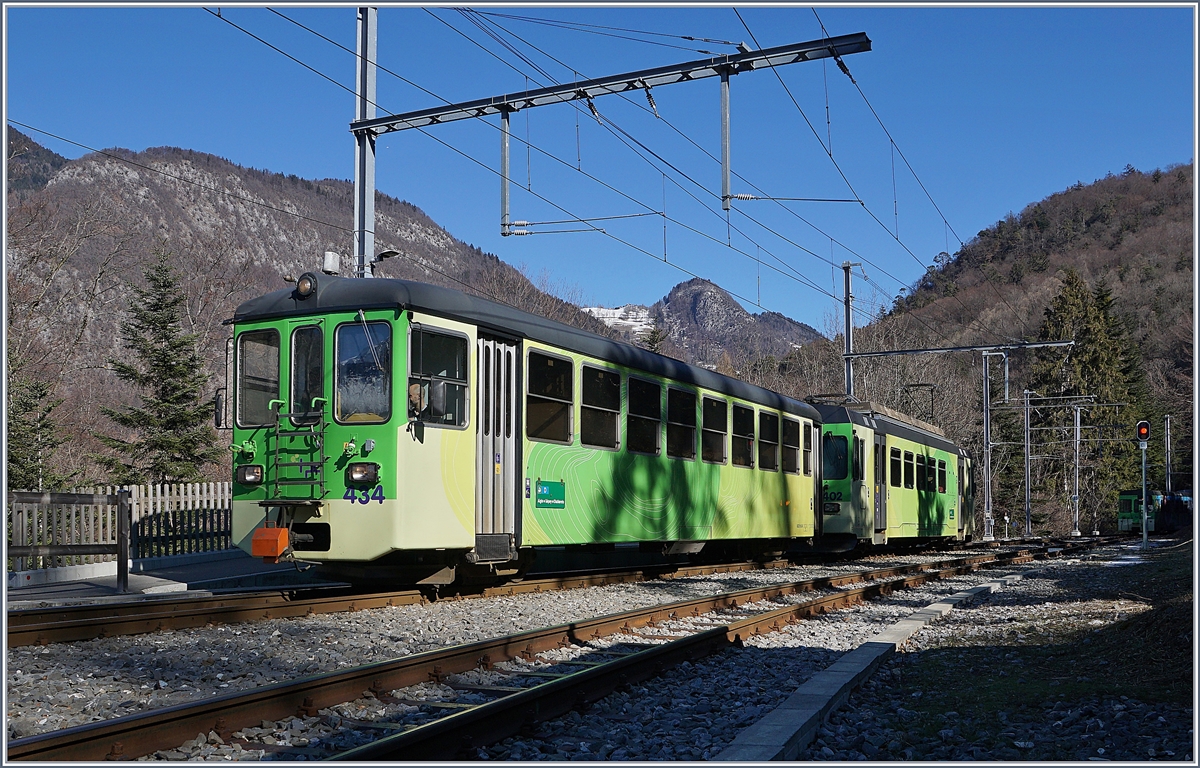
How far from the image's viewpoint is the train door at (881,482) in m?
22.3

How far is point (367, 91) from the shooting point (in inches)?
561

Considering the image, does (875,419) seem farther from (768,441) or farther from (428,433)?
(428,433)

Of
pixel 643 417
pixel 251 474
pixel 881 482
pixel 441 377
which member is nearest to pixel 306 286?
pixel 441 377

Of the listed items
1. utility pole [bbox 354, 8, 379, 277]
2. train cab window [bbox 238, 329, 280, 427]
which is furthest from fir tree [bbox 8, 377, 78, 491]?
train cab window [bbox 238, 329, 280, 427]

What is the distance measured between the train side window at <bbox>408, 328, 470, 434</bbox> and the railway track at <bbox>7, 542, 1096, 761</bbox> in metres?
2.62

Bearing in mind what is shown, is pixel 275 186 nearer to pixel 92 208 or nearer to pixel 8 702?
pixel 92 208

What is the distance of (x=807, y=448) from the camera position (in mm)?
20406

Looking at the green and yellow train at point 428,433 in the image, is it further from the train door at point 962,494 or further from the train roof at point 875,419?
the train door at point 962,494

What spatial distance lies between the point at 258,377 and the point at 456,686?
17.4 ft

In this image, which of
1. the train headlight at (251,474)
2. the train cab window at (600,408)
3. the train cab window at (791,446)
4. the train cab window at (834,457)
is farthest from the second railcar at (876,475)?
the train headlight at (251,474)

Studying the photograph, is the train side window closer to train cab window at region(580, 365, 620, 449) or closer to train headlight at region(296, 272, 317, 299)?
train headlight at region(296, 272, 317, 299)

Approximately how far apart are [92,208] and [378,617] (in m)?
23.0

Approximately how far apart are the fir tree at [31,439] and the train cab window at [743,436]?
13.5 metres

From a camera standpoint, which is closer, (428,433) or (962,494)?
(428,433)
